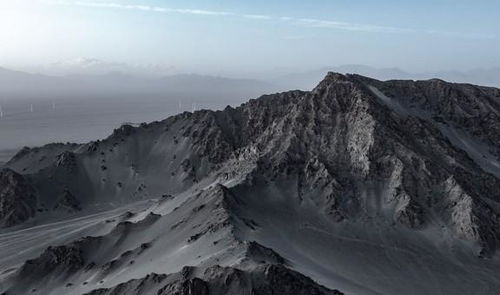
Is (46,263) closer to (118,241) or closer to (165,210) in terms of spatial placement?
(118,241)

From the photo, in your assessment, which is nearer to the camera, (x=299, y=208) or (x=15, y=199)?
(x=299, y=208)

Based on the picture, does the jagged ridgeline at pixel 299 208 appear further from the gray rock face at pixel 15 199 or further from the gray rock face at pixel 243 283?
the gray rock face at pixel 15 199

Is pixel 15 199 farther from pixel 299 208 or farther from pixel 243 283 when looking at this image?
pixel 243 283

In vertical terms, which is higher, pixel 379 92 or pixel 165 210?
pixel 379 92

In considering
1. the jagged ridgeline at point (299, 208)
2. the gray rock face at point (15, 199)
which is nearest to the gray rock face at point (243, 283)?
the jagged ridgeline at point (299, 208)

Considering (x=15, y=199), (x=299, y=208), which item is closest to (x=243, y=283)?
(x=299, y=208)

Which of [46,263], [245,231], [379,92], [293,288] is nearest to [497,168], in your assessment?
[379,92]

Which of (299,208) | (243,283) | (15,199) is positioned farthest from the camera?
(15,199)
